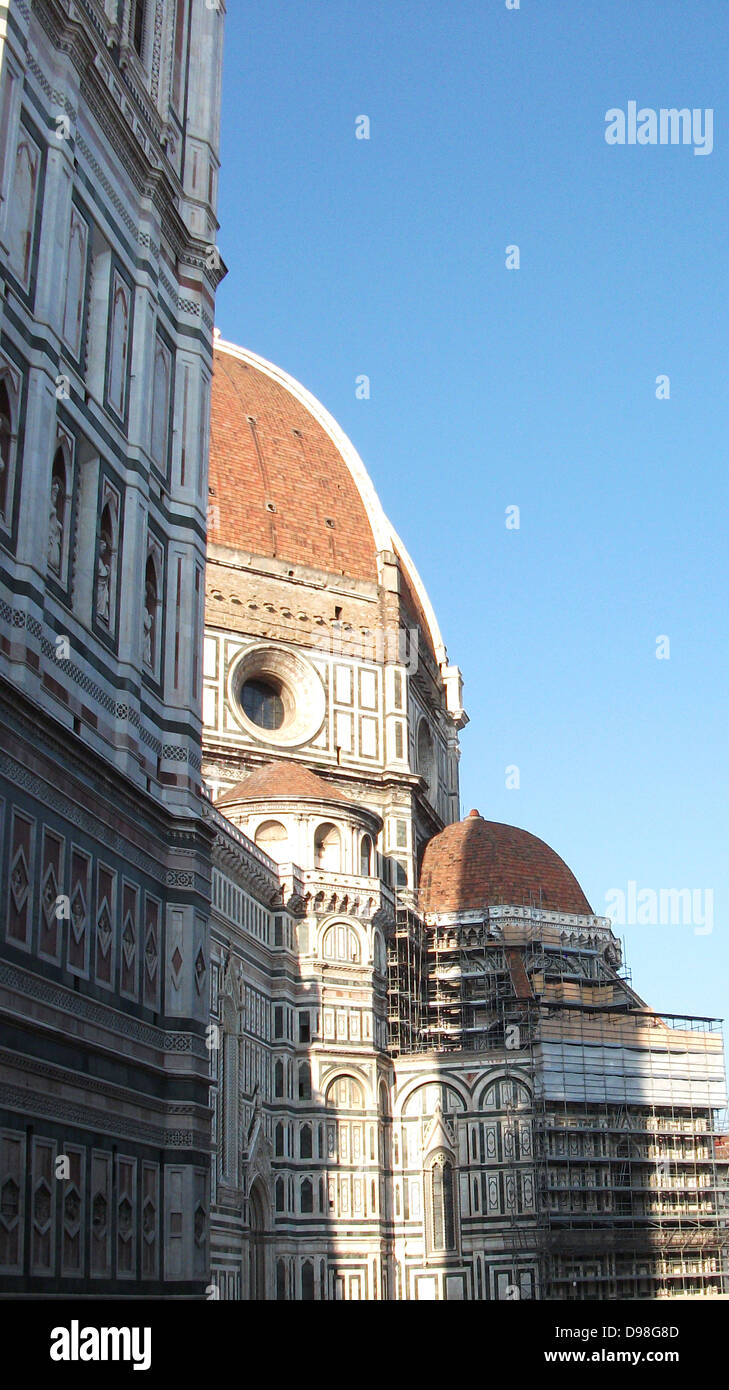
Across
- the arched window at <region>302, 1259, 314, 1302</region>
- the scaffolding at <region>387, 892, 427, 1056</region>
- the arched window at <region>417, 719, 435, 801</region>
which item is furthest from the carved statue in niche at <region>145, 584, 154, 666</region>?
the arched window at <region>417, 719, 435, 801</region>

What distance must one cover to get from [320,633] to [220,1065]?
2130cm

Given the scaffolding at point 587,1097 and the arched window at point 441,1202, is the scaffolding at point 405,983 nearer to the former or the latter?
the scaffolding at point 587,1097

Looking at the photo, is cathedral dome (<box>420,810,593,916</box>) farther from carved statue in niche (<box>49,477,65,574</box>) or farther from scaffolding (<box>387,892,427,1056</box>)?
carved statue in niche (<box>49,477,65,574</box>)

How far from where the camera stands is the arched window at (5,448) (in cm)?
1585

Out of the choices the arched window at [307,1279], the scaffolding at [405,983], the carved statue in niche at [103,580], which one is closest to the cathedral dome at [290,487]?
the scaffolding at [405,983]

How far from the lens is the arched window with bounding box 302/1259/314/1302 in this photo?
44.2m

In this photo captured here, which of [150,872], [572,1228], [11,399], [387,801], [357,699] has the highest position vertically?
[357,699]

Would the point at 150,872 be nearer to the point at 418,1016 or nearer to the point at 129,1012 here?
the point at 129,1012

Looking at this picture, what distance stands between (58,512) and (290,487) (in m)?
46.3

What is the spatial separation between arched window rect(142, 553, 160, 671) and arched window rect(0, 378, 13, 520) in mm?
3508

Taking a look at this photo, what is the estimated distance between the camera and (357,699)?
59062 millimetres

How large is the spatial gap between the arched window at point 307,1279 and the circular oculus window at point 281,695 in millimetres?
18348

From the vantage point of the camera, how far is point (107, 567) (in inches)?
730
